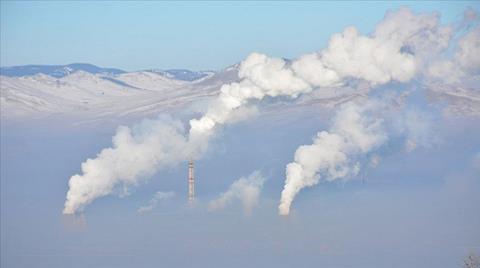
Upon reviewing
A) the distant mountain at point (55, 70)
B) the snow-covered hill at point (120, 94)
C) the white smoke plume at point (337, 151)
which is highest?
the distant mountain at point (55, 70)

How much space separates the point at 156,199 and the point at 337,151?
15.7 m

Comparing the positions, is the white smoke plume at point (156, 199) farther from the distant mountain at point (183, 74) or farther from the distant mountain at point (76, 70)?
the distant mountain at point (183, 74)

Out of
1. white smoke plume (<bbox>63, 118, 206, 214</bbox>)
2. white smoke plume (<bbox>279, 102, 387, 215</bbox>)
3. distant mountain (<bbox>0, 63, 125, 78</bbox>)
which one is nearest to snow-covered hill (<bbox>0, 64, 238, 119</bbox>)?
distant mountain (<bbox>0, 63, 125, 78</bbox>)

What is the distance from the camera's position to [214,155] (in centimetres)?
8600

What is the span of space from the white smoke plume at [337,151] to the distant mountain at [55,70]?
10582 cm

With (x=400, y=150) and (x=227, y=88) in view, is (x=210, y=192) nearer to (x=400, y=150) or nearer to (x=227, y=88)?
(x=400, y=150)

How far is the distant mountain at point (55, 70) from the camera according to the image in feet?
553

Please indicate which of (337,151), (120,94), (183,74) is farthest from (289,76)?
(183,74)

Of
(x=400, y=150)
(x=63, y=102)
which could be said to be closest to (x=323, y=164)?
(x=400, y=150)

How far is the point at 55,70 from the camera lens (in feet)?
582

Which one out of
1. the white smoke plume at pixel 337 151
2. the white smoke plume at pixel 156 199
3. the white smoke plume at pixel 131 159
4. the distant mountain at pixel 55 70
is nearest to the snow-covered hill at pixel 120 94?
the distant mountain at pixel 55 70

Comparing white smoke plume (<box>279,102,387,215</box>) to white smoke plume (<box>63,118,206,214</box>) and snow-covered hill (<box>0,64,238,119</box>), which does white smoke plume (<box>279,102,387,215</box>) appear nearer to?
white smoke plume (<box>63,118,206,214</box>)

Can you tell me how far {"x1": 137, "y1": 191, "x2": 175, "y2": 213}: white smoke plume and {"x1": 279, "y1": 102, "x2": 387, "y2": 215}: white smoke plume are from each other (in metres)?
8.24

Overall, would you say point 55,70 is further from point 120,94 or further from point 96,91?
point 120,94
